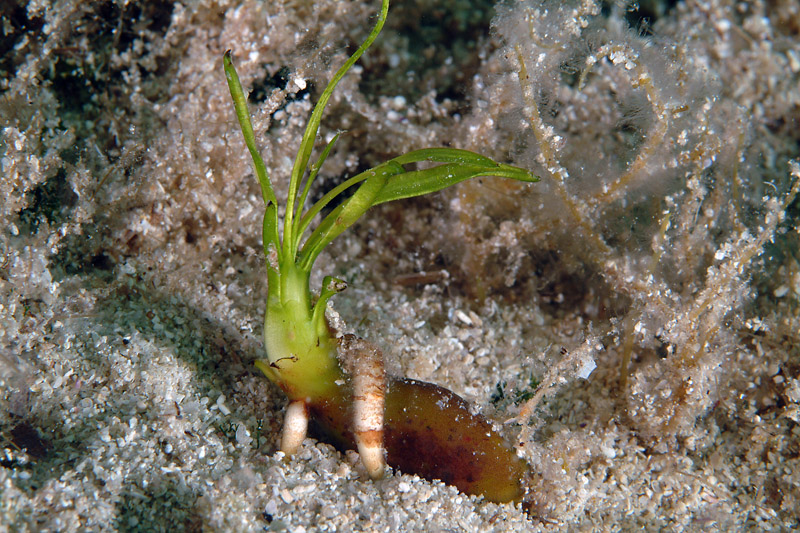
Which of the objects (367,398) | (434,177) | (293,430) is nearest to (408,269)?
(434,177)

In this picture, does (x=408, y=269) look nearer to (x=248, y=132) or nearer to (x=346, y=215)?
(x=346, y=215)

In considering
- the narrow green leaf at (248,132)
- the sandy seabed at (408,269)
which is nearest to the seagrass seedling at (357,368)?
the narrow green leaf at (248,132)

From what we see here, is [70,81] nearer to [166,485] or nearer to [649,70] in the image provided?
[166,485]

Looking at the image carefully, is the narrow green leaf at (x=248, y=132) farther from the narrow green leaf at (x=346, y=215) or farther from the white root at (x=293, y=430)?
the white root at (x=293, y=430)

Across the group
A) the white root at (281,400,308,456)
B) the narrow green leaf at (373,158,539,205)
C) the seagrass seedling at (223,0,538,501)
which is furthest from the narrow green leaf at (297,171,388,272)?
the white root at (281,400,308,456)

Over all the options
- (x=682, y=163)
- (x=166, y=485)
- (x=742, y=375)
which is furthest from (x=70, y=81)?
(x=742, y=375)

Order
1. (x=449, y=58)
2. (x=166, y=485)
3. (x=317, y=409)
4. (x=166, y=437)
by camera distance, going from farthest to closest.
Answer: (x=449, y=58) → (x=317, y=409) → (x=166, y=437) → (x=166, y=485)

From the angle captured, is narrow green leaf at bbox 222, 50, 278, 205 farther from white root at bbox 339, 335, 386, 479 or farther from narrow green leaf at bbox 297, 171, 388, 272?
white root at bbox 339, 335, 386, 479
